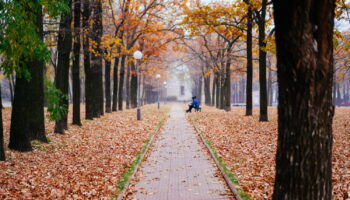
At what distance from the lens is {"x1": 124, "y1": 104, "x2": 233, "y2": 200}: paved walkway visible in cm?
646

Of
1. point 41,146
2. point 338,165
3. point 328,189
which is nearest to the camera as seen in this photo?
point 328,189

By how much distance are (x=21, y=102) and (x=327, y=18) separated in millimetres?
8874

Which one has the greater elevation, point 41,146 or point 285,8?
point 285,8

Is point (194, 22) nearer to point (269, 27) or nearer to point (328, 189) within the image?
point (269, 27)

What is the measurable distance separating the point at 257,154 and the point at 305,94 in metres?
6.42

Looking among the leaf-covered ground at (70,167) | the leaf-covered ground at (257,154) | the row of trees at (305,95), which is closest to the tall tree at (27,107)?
the leaf-covered ground at (70,167)

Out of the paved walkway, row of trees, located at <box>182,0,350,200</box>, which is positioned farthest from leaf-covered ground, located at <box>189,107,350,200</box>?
row of trees, located at <box>182,0,350,200</box>

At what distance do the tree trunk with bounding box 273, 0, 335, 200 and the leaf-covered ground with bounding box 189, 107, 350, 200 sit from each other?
2.32m

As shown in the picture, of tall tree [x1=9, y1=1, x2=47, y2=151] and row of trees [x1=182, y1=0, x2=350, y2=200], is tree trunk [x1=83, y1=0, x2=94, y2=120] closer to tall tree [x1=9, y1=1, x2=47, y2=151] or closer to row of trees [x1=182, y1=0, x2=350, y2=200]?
tall tree [x1=9, y1=1, x2=47, y2=151]

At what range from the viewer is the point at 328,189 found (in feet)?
13.1

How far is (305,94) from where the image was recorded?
12.6 feet

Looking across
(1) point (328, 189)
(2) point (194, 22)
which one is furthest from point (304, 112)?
(2) point (194, 22)

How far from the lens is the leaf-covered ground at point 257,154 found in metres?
6.66

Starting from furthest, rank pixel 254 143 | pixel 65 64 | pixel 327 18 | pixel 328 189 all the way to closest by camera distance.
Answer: pixel 65 64 → pixel 254 143 → pixel 328 189 → pixel 327 18
